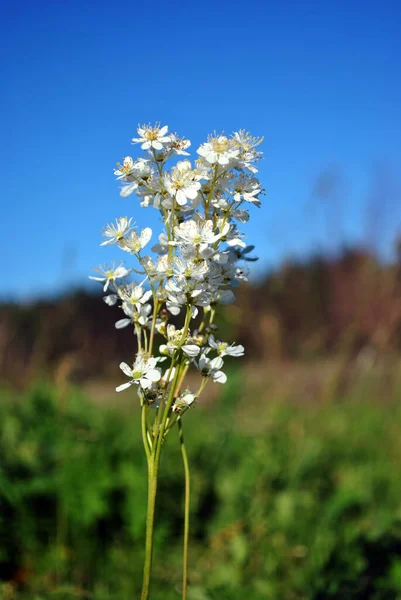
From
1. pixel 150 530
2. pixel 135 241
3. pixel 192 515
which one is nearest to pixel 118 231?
pixel 135 241

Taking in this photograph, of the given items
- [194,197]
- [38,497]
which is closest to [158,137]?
[194,197]

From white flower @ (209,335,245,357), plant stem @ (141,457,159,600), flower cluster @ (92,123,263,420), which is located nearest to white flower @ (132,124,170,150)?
flower cluster @ (92,123,263,420)

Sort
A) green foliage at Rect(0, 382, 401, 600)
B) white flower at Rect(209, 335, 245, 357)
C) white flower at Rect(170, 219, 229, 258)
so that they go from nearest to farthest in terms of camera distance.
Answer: white flower at Rect(170, 219, 229, 258) → white flower at Rect(209, 335, 245, 357) → green foliage at Rect(0, 382, 401, 600)

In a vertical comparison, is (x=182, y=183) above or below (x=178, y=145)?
below

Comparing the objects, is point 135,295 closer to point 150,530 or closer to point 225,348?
point 225,348

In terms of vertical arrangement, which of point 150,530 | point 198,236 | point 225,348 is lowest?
point 150,530

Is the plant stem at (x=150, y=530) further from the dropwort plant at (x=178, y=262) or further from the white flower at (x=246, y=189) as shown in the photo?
the white flower at (x=246, y=189)

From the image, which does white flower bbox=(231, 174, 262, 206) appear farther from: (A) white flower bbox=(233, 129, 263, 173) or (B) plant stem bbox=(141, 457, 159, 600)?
(B) plant stem bbox=(141, 457, 159, 600)
